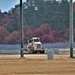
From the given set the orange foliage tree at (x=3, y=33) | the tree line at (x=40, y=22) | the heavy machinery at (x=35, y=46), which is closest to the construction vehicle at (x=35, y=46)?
the heavy machinery at (x=35, y=46)

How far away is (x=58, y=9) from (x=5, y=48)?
88.5 feet

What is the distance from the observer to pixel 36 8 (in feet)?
282

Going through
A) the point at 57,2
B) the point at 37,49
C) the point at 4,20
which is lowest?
the point at 37,49

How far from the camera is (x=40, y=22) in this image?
79.7 m

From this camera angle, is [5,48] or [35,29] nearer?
[5,48]

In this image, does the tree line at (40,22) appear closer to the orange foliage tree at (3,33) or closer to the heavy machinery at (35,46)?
the orange foliage tree at (3,33)

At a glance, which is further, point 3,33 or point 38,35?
point 38,35

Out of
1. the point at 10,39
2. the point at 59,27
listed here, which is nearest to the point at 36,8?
the point at 59,27

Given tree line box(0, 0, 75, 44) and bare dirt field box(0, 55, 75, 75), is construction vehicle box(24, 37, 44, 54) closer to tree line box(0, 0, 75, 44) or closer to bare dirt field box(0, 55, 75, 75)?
tree line box(0, 0, 75, 44)

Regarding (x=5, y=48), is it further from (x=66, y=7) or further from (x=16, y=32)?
(x=66, y=7)

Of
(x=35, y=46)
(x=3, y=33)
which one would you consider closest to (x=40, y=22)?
(x=3, y=33)

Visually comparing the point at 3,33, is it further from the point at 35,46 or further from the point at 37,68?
the point at 37,68

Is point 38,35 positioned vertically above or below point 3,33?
below

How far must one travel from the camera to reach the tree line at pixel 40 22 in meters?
71.2
